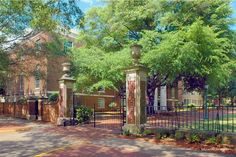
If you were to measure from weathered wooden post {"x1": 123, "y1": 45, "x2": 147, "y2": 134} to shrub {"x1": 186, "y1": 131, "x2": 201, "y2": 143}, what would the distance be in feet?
7.65

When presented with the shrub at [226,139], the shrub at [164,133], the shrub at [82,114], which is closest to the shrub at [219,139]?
the shrub at [226,139]

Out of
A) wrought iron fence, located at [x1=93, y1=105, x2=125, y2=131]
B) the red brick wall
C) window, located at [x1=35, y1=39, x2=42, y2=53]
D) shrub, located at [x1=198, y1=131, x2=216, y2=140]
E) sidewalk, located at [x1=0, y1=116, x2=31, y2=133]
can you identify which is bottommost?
sidewalk, located at [x1=0, y1=116, x2=31, y2=133]

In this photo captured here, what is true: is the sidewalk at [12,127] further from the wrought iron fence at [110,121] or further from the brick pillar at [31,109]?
the wrought iron fence at [110,121]

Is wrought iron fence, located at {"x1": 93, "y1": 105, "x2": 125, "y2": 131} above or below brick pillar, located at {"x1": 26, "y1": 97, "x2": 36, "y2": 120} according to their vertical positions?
below

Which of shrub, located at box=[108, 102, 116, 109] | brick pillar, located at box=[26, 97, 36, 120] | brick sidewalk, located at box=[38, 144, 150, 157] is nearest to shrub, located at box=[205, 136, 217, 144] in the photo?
brick sidewalk, located at box=[38, 144, 150, 157]

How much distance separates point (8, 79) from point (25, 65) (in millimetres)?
2845

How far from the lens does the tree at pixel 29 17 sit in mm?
12328

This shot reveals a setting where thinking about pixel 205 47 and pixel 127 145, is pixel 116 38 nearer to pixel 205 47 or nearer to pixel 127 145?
pixel 205 47

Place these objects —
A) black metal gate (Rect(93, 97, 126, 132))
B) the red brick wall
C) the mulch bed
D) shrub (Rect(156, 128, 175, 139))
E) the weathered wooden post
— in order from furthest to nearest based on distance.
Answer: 1. the red brick wall
2. black metal gate (Rect(93, 97, 126, 132))
3. the weathered wooden post
4. shrub (Rect(156, 128, 175, 139))
5. the mulch bed

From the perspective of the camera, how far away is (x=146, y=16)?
24.0m

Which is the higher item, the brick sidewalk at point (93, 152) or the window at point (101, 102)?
the window at point (101, 102)

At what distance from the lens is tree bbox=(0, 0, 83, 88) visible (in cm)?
1233

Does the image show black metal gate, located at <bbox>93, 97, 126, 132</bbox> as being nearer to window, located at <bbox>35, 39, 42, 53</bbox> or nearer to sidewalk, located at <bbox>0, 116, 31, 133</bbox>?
sidewalk, located at <bbox>0, 116, 31, 133</bbox>

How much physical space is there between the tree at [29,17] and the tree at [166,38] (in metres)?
5.58
